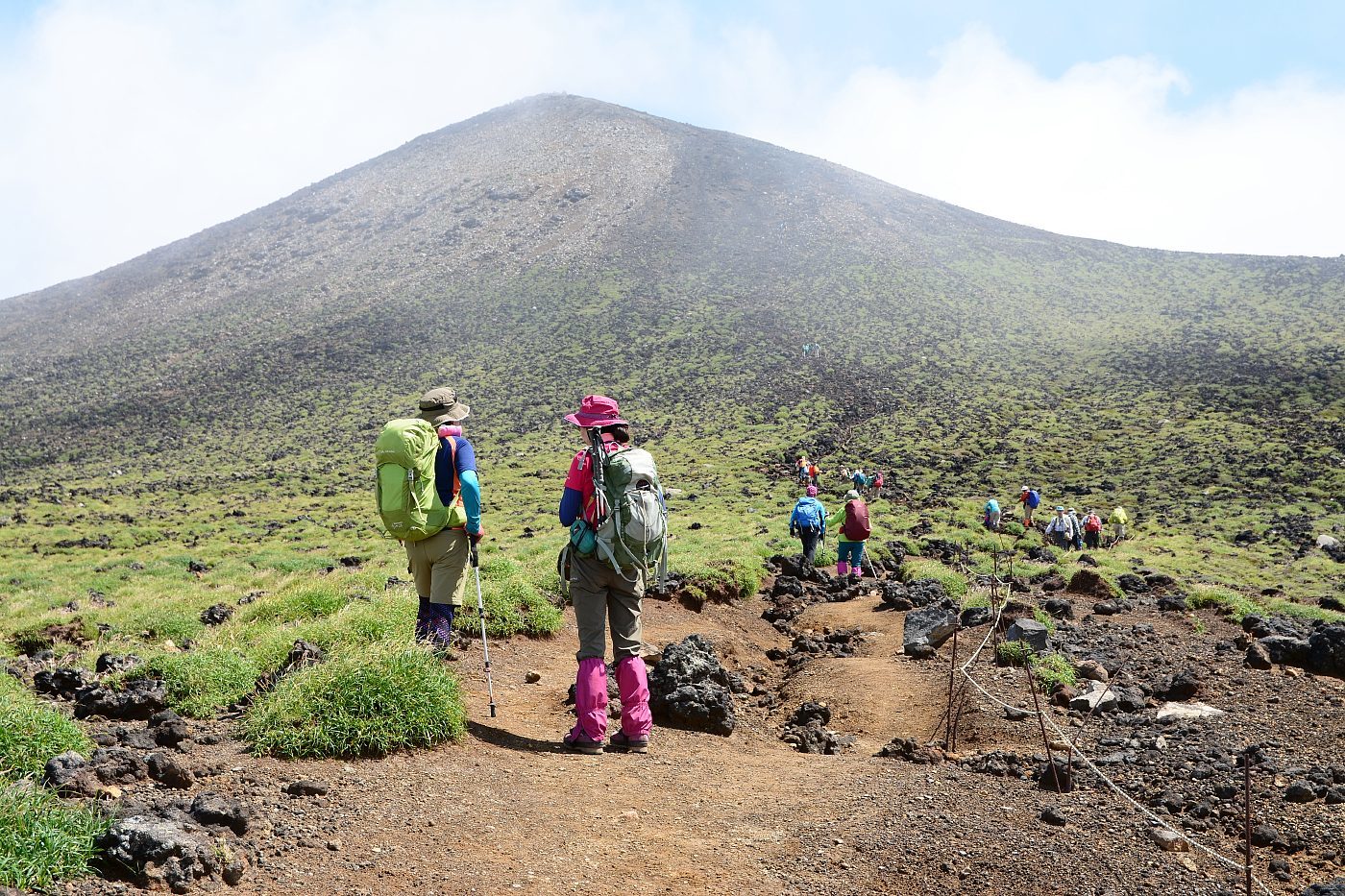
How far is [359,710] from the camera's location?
17.0 ft

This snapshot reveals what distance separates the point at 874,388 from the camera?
47.6 metres

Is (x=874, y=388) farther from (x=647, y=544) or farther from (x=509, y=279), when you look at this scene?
(x=647, y=544)

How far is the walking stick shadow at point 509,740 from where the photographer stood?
5688mm

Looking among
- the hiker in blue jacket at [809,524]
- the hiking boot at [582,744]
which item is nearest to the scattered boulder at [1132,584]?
the hiker in blue jacket at [809,524]

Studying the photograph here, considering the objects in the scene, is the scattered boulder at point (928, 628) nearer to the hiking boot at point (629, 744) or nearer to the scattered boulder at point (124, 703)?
the hiking boot at point (629, 744)

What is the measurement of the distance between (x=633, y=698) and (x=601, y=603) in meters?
0.65

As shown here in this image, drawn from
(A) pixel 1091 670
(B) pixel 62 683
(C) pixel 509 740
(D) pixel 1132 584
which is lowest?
(D) pixel 1132 584

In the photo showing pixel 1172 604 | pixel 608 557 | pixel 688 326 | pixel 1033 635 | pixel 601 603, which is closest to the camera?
pixel 608 557

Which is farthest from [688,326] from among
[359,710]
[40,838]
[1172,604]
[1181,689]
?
[40,838]

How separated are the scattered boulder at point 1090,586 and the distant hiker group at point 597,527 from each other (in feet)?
27.0

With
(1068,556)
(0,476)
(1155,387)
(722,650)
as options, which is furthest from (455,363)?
(722,650)

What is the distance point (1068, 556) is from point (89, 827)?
1717cm

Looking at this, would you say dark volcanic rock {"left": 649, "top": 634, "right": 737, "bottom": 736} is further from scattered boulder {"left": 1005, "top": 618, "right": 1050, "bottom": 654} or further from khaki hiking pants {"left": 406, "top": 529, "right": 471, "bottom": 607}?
scattered boulder {"left": 1005, "top": 618, "right": 1050, "bottom": 654}

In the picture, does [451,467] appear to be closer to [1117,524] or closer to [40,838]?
[40,838]
